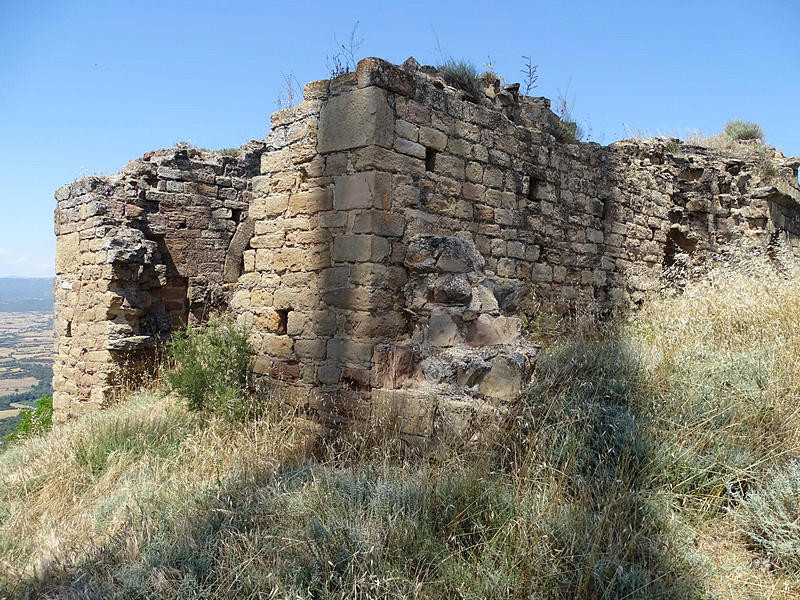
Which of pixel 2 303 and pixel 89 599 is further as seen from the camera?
pixel 2 303

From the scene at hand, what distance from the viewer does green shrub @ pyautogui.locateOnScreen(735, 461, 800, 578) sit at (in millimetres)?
2988

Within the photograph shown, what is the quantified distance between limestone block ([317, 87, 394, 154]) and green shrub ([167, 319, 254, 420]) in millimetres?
2123

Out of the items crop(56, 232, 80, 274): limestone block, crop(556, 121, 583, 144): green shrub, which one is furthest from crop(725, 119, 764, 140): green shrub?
crop(56, 232, 80, 274): limestone block

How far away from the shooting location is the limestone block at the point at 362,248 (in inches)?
194

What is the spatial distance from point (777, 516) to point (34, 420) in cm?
1081

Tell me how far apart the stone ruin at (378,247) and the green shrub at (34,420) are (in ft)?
2.37

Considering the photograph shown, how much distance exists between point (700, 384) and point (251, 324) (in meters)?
4.13

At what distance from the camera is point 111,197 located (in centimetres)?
852

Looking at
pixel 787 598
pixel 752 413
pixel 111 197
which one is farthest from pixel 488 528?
pixel 111 197

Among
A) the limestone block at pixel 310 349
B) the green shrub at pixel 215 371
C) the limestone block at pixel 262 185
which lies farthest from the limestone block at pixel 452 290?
the limestone block at pixel 262 185

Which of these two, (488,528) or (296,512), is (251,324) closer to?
(296,512)

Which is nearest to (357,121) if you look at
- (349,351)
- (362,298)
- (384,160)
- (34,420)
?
(384,160)

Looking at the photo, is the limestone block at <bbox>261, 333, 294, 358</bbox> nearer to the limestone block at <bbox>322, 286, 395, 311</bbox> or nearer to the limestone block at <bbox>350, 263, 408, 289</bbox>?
the limestone block at <bbox>322, 286, 395, 311</bbox>

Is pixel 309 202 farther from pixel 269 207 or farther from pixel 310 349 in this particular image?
pixel 310 349
